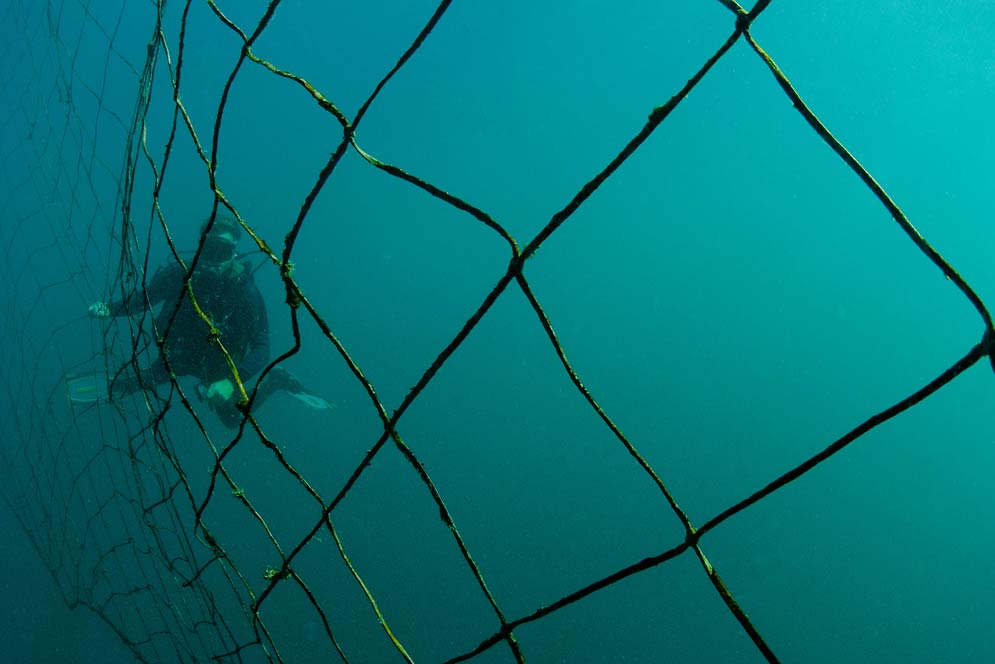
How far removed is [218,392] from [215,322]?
1.59ft

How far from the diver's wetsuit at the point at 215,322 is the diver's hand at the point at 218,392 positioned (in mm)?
36

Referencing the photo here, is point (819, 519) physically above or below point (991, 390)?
below

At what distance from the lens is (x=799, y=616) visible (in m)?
16.1

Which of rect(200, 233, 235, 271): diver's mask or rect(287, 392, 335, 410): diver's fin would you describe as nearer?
rect(200, 233, 235, 271): diver's mask

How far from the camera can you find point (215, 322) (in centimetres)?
409

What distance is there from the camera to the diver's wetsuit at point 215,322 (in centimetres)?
418

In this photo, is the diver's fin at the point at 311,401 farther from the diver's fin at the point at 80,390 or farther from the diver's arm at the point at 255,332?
the diver's fin at the point at 80,390

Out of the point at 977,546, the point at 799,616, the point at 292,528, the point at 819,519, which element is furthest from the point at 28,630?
the point at 977,546

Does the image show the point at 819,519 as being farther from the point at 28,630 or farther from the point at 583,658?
the point at 28,630

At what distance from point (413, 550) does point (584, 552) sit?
3.68 m

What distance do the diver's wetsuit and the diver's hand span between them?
0.04 metres

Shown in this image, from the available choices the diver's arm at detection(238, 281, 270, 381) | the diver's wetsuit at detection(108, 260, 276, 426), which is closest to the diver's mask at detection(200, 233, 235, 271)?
the diver's wetsuit at detection(108, 260, 276, 426)

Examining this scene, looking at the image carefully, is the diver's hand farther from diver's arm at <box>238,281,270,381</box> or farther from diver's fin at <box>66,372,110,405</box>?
diver's fin at <box>66,372,110,405</box>

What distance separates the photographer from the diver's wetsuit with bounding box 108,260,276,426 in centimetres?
418
